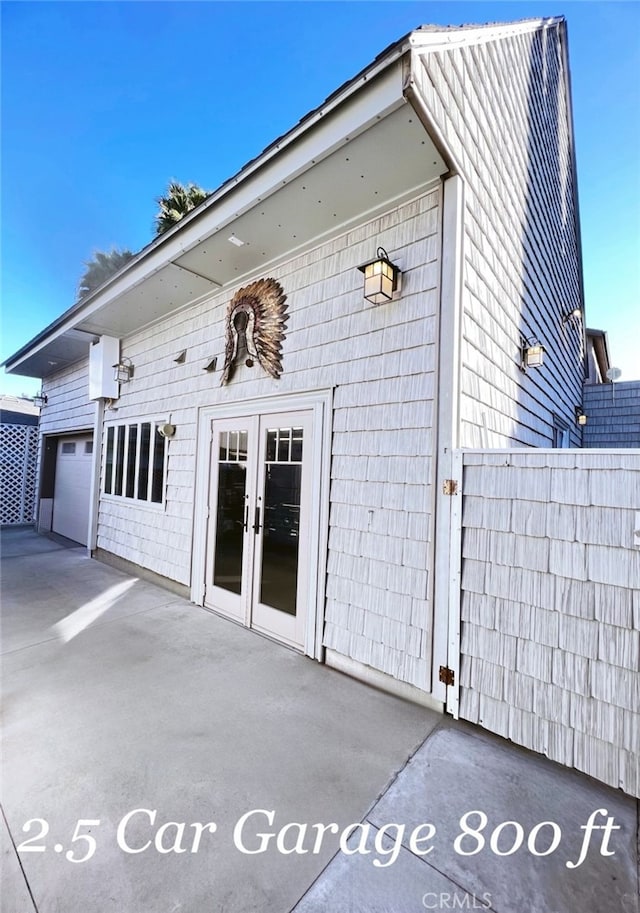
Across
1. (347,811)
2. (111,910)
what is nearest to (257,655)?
(347,811)

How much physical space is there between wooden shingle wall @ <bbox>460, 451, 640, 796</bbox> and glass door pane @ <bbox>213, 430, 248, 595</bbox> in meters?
2.16

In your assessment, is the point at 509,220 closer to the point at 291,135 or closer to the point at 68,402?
the point at 291,135

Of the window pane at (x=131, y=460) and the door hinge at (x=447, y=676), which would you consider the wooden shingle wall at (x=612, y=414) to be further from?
the window pane at (x=131, y=460)

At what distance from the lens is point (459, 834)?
4.89ft

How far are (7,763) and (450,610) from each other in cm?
239

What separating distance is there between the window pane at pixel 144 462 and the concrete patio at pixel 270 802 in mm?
2577

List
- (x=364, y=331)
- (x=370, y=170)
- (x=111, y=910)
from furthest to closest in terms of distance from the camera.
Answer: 1. (x=364, y=331)
2. (x=370, y=170)
3. (x=111, y=910)

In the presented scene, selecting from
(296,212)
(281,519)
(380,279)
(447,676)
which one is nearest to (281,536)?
(281,519)

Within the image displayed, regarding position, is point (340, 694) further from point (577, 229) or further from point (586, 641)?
point (577, 229)

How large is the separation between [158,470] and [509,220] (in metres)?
4.75

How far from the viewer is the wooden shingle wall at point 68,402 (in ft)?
22.8

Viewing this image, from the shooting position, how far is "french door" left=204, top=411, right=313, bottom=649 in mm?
3121

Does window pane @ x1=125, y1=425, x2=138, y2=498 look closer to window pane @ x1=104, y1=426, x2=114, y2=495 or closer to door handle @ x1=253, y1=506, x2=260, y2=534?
window pane @ x1=104, y1=426, x2=114, y2=495

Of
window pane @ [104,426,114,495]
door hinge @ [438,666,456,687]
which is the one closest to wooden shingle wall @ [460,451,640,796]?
door hinge @ [438,666,456,687]
